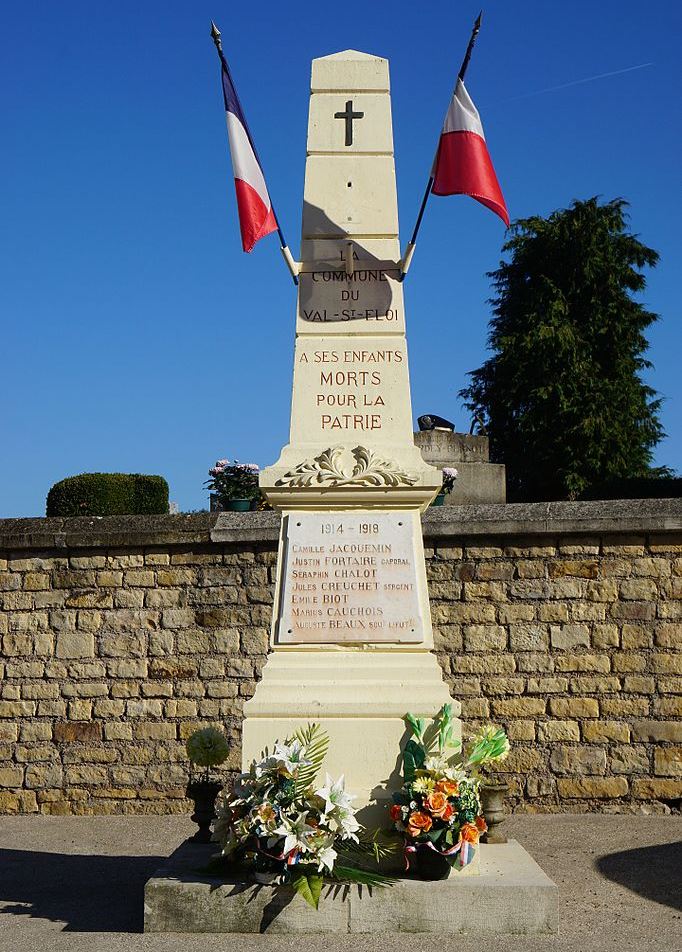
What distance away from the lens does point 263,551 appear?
851cm

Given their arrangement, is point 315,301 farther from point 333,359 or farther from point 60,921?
point 60,921

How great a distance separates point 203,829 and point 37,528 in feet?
12.8

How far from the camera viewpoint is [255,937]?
4.46 metres

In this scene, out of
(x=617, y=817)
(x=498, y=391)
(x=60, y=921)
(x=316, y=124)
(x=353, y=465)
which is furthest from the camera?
(x=498, y=391)

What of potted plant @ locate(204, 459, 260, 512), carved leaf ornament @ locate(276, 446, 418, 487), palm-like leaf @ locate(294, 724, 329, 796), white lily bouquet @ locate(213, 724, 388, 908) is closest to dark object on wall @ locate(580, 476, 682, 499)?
potted plant @ locate(204, 459, 260, 512)

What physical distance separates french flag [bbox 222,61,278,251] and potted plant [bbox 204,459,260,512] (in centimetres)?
393

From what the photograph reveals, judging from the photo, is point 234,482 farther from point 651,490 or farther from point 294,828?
point 651,490

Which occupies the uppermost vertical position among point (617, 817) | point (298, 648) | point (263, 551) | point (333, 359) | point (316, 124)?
point (316, 124)

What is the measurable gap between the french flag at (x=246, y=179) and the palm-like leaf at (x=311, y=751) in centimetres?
255

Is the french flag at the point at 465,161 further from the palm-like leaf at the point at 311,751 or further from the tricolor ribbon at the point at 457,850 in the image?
the tricolor ribbon at the point at 457,850

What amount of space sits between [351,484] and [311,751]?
1.34m

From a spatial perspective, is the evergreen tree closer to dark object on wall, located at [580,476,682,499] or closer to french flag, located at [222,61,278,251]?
dark object on wall, located at [580,476,682,499]

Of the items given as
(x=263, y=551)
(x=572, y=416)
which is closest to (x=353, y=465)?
(x=263, y=551)

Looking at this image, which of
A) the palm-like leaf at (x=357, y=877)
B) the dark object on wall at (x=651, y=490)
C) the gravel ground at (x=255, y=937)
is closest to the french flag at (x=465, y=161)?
the palm-like leaf at (x=357, y=877)
